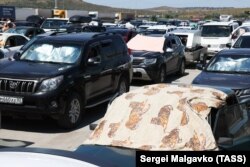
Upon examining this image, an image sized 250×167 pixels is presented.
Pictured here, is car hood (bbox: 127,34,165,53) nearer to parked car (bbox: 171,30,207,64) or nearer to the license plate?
parked car (bbox: 171,30,207,64)

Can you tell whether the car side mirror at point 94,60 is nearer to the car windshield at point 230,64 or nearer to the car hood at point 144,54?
the car windshield at point 230,64

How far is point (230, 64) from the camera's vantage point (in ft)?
36.4

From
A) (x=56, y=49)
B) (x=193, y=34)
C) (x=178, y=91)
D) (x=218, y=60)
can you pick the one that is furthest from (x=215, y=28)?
(x=178, y=91)

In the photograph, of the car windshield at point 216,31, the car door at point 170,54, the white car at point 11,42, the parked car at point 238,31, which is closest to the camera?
the white car at point 11,42

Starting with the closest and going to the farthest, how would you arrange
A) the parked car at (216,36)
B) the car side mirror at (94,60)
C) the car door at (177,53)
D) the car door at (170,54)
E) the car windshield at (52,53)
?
the car windshield at (52,53)
the car side mirror at (94,60)
the car door at (170,54)
the car door at (177,53)
the parked car at (216,36)

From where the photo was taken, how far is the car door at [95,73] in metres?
9.79

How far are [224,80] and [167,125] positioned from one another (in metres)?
5.54

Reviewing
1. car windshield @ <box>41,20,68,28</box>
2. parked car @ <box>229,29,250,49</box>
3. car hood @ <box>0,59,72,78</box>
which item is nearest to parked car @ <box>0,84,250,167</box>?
car hood @ <box>0,59,72,78</box>

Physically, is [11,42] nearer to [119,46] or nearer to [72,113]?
[119,46]

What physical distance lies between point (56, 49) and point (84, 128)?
191 centimetres

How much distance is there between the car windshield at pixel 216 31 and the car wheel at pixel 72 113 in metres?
15.8

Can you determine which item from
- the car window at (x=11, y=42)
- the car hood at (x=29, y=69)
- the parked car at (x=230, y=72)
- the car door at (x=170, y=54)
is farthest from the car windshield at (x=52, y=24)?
the car hood at (x=29, y=69)

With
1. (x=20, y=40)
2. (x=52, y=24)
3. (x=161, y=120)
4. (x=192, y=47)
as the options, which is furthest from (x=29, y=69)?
(x=52, y=24)

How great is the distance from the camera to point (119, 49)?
11750 millimetres
